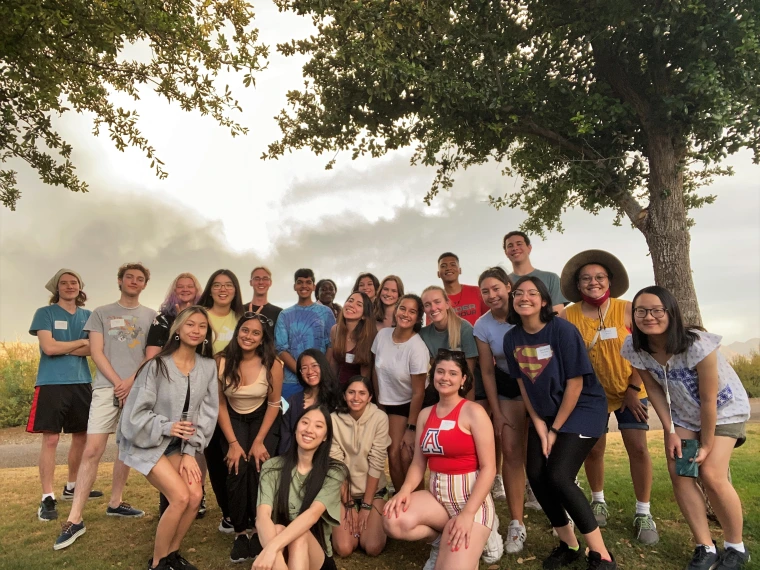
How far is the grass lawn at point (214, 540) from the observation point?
171 inches

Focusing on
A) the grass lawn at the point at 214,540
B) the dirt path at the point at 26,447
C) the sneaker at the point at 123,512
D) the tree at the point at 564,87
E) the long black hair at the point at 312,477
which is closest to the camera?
the long black hair at the point at 312,477

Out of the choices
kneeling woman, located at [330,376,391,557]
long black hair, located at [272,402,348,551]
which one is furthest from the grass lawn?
long black hair, located at [272,402,348,551]

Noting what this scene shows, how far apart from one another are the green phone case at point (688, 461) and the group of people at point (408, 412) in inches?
0.6

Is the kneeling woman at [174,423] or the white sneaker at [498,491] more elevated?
the kneeling woman at [174,423]

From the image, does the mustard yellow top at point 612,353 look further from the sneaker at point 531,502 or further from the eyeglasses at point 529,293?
the sneaker at point 531,502

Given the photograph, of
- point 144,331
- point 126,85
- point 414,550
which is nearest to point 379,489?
point 414,550

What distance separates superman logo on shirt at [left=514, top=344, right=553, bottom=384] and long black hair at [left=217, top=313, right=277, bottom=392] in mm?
2258

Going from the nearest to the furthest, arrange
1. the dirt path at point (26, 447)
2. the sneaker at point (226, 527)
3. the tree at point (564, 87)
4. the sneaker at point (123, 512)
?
the sneaker at point (226, 527)
the sneaker at point (123, 512)
the tree at point (564, 87)
the dirt path at point (26, 447)

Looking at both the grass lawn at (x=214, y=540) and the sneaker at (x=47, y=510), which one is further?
the sneaker at (x=47, y=510)

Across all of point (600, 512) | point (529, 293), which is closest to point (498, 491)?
point (600, 512)

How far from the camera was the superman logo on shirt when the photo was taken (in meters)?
4.02

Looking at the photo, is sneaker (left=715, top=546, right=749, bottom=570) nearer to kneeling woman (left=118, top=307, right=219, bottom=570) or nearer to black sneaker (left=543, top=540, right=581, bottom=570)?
black sneaker (left=543, top=540, right=581, bottom=570)

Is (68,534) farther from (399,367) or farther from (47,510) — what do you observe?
(399,367)

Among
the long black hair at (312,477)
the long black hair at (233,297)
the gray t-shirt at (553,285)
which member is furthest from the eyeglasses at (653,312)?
the long black hair at (233,297)
